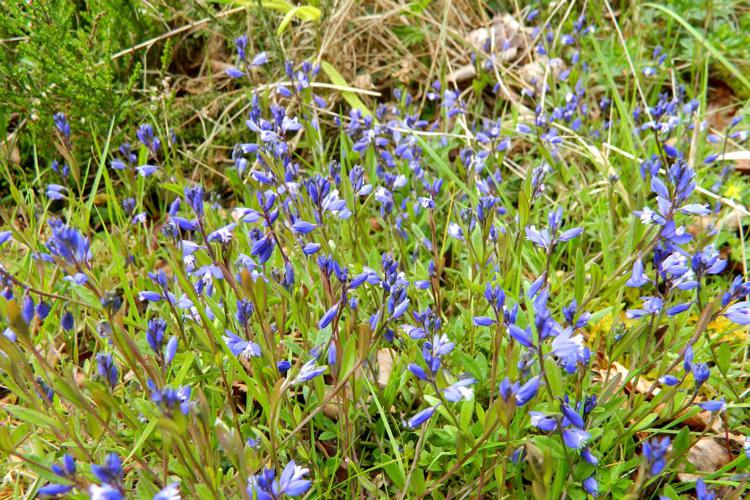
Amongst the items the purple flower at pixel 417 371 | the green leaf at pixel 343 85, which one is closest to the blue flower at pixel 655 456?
the purple flower at pixel 417 371

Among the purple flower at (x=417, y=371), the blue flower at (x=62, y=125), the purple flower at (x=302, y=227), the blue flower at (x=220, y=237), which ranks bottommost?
the purple flower at (x=417, y=371)

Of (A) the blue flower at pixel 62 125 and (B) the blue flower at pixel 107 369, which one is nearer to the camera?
(B) the blue flower at pixel 107 369

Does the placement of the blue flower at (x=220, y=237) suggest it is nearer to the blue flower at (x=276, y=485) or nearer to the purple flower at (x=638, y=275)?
the blue flower at (x=276, y=485)

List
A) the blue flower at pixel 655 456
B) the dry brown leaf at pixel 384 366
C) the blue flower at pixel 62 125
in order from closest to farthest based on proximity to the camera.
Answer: the blue flower at pixel 655 456
the dry brown leaf at pixel 384 366
the blue flower at pixel 62 125

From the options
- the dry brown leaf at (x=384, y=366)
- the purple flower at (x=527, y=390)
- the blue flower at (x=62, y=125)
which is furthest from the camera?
the blue flower at (x=62, y=125)

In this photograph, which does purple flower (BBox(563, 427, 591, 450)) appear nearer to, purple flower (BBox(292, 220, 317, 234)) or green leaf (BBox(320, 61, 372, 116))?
purple flower (BBox(292, 220, 317, 234))

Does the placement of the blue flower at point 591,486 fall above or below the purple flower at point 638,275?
below

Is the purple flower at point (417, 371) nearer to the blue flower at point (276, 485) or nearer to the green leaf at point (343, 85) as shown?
the blue flower at point (276, 485)

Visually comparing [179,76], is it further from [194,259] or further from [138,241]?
[194,259]

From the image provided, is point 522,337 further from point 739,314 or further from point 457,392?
point 739,314

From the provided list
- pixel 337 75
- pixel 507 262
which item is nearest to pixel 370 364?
pixel 507 262

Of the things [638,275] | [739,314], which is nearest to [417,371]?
[638,275]
